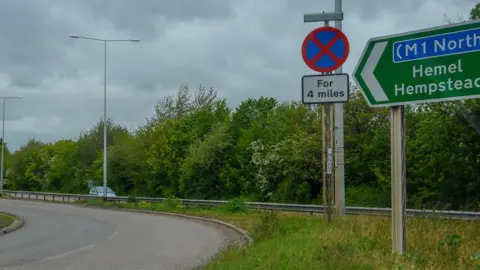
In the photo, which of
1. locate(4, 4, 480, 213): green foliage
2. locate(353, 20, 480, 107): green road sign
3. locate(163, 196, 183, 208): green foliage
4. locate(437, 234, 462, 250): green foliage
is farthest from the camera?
locate(163, 196, 183, 208): green foliage

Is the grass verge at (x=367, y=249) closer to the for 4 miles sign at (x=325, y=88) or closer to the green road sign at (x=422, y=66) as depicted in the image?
the green road sign at (x=422, y=66)

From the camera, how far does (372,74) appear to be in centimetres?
633

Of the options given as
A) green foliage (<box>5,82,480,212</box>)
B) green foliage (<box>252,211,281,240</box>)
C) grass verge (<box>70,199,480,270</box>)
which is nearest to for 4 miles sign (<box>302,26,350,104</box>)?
grass verge (<box>70,199,480,270</box>)

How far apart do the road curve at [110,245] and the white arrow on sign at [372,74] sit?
5.75 meters

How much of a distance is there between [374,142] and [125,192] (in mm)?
29682

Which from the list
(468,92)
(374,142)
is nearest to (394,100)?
(468,92)

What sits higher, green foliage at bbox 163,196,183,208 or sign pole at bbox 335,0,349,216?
sign pole at bbox 335,0,349,216

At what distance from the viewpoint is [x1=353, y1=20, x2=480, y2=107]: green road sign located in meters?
5.50

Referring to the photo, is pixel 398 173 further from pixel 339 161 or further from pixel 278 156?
pixel 278 156

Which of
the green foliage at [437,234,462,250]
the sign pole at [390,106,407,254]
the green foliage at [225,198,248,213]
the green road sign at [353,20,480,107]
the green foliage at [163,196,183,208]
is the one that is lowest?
the green foliage at [163,196,183,208]

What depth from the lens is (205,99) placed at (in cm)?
6588

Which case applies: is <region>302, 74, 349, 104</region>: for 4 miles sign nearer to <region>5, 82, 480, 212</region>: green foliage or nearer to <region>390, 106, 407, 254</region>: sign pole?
<region>390, 106, 407, 254</region>: sign pole

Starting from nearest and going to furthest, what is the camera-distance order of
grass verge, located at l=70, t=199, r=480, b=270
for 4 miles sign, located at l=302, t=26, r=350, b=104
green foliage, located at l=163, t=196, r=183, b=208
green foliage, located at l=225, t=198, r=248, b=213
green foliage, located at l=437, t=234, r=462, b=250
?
grass verge, located at l=70, t=199, r=480, b=270 < green foliage, located at l=437, t=234, r=462, b=250 < for 4 miles sign, located at l=302, t=26, r=350, b=104 < green foliage, located at l=225, t=198, r=248, b=213 < green foliage, located at l=163, t=196, r=183, b=208

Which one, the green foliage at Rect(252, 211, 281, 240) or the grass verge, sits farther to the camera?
the green foliage at Rect(252, 211, 281, 240)
